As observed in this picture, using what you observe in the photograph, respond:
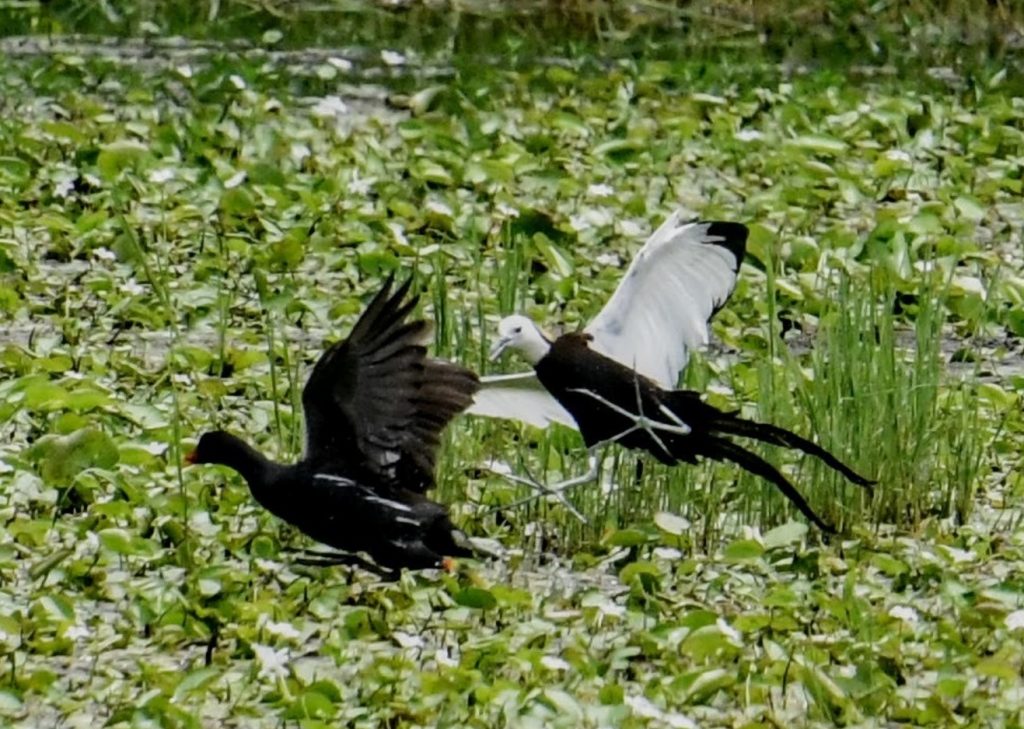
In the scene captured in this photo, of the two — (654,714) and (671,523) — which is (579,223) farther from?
(654,714)

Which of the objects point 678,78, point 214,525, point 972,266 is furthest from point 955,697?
point 678,78

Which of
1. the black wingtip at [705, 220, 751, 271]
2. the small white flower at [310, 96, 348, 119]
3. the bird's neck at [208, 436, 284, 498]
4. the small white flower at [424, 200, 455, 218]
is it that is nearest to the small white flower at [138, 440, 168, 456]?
the bird's neck at [208, 436, 284, 498]

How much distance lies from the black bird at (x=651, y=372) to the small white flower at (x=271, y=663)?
1042 mm

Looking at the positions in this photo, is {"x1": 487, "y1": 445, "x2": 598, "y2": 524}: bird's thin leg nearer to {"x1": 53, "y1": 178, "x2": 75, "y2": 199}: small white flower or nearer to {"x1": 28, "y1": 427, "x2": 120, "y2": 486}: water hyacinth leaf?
{"x1": 28, "y1": 427, "x2": 120, "y2": 486}: water hyacinth leaf

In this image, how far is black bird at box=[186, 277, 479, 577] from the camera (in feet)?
17.7

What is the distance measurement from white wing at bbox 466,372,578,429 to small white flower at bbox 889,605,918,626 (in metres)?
0.99

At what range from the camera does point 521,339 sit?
6102 millimetres

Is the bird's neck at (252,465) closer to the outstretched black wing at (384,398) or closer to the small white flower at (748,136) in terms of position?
the outstretched black wing at (384,398)

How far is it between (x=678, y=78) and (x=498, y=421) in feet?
15.9

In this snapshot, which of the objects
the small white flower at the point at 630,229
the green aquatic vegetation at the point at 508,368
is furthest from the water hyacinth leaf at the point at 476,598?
the small white flower at the point at 630,229

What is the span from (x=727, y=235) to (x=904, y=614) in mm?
1014

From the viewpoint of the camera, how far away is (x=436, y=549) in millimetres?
5625

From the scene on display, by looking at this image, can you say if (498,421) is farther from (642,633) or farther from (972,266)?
(972,266)

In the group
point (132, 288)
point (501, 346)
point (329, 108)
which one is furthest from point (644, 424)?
point (329, 108)
